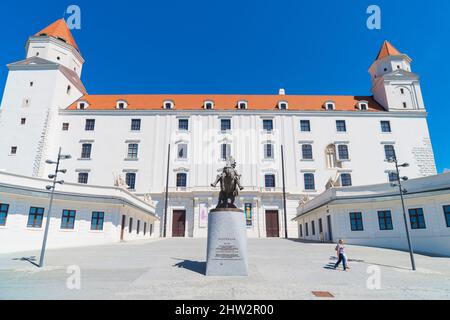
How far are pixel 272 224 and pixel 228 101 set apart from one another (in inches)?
866

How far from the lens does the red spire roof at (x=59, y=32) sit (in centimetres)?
4208

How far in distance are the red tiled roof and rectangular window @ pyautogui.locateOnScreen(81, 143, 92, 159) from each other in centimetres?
609

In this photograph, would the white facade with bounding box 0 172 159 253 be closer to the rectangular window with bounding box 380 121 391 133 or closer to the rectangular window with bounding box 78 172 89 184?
the rectangular window with bounding box 78 172 89 184

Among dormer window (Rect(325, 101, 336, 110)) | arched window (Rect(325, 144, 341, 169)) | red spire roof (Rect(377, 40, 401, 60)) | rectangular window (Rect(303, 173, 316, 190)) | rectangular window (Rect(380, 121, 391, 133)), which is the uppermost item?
red spire roof (Rect(377, 40, 401, 60))

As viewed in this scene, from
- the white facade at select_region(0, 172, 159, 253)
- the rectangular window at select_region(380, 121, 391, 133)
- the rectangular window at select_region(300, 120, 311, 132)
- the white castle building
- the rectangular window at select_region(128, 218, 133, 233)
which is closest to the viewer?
the white facade at select_region(0, 172, 159, 253)

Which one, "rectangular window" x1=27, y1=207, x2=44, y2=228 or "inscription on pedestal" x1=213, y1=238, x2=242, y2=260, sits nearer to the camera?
"inscription on pedestal" x1=213, y1=238, x2=242, y2=260

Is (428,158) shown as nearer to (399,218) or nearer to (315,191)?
(315,191)

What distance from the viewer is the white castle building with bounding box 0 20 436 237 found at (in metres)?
36.3

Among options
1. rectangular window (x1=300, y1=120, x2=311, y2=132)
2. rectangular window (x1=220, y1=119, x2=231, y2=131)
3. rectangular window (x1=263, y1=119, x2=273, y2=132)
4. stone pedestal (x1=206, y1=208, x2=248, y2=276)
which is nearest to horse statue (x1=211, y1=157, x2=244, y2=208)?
stone pedestal (x1=206, y1=208, x2=248, y2=276)

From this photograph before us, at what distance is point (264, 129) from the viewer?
41.1 meters

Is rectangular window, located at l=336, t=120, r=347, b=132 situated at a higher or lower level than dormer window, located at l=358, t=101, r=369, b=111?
lower

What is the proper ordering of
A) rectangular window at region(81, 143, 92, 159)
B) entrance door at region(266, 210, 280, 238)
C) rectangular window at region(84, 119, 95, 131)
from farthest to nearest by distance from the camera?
rectangular window at region(84, 119, 95, 131) < rectangular window at region(81, 143, 92, 159) < entrance door at region(266, 210, 280, 238)

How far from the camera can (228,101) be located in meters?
46.2
